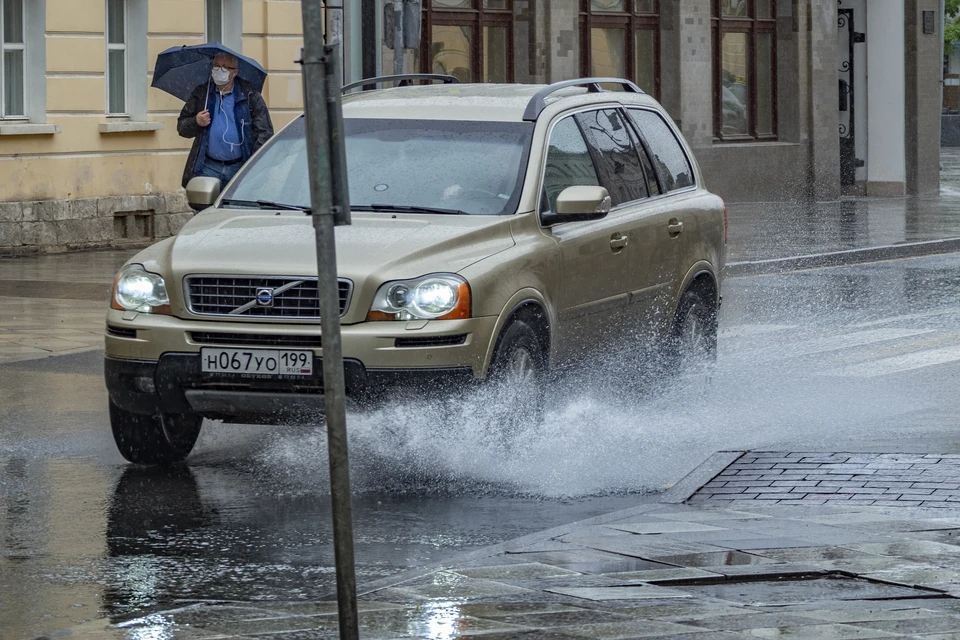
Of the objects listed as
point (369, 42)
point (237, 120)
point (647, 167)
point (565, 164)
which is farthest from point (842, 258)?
point (565, 164)

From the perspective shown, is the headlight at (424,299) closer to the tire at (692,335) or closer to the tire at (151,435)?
the tire at (151,435)

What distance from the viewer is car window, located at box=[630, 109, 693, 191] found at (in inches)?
422

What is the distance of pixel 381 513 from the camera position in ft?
25.0

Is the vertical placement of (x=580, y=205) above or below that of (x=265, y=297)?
above

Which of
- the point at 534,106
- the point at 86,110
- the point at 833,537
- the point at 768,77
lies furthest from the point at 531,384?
the point at 768,77

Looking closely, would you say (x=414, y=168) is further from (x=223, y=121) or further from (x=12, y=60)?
(x=12, y=60)

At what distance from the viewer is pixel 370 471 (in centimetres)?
849

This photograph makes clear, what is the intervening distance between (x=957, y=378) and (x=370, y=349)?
15.4ft

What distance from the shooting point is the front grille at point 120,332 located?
8438mm

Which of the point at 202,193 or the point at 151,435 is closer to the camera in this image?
the point at 151,435

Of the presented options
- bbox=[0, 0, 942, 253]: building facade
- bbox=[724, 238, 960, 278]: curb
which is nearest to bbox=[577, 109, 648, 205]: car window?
bbox=[0, 0, 942, 253]: building facade

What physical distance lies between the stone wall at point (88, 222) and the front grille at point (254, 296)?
12.0 meters

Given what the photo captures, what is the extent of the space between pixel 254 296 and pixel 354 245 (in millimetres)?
496

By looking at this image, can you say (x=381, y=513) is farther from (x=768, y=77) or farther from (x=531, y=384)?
(x=768, y=77)
